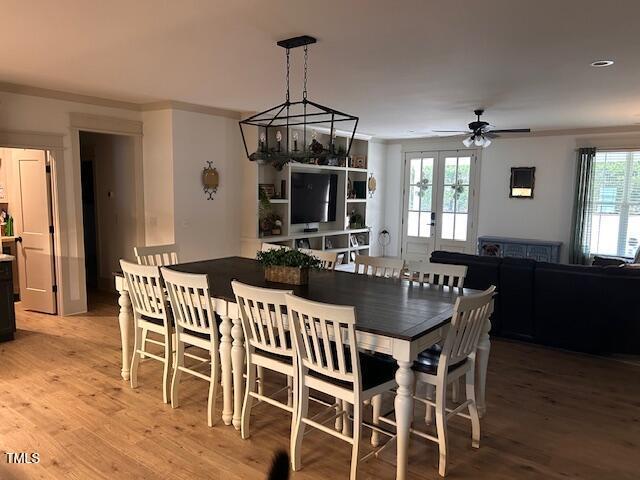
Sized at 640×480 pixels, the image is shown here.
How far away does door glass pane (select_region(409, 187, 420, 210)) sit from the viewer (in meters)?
9.36

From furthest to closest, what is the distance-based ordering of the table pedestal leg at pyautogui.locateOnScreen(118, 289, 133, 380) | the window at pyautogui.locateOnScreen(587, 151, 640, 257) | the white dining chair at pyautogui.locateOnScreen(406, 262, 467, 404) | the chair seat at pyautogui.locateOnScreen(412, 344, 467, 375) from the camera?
the window at pyautogui.locateOnScreen(587, 151, 640, 257), the table pedestal leg at pyautogui.locateOnScreen(118, 289, 133, 380), the white dining chair at pyautogui.locateOnScreen(406, 262, 467, 404), the chair seat at pyautogui.locateOnScreen(412, 344, 467, 375)

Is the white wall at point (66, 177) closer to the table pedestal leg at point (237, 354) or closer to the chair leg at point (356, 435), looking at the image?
the table pedestal leg at point (237, 354)

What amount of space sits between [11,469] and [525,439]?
298 cm

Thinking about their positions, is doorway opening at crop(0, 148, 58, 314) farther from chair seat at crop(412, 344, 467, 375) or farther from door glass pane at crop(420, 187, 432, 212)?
door glass pane at crop(420, 187, 432, 212)

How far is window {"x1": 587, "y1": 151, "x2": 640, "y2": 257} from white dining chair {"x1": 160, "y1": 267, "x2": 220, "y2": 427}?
263 inches

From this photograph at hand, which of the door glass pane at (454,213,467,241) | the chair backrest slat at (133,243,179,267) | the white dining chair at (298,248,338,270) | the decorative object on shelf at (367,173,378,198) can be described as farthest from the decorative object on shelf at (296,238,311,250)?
the white dining chair at (298,248,338,270)

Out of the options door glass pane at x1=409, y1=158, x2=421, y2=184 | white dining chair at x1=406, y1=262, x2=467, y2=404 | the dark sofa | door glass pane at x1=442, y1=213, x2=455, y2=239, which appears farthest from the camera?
door glass pane at x1=409, y1=158, x2=421, y2=184

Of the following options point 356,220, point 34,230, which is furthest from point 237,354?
point 356,220

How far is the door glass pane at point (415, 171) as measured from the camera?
30.5 ft

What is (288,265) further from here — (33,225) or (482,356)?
(33,225)

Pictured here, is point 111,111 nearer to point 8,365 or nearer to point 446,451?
point 8,365

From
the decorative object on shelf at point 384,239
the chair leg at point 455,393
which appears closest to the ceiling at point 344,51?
the chair leg at point 455,393

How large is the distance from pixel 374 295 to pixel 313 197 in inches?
191

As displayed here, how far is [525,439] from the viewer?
2926 mm
